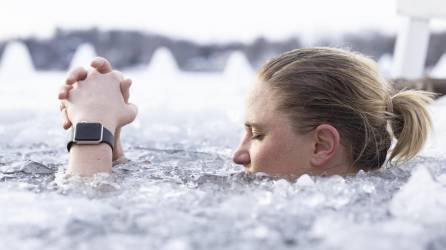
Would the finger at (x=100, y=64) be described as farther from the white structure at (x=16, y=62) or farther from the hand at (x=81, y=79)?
the white structure at (x=16, y=62)

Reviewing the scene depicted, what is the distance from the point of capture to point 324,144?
1544 millimetres

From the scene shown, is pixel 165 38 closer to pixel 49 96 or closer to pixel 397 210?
pixel 49 96

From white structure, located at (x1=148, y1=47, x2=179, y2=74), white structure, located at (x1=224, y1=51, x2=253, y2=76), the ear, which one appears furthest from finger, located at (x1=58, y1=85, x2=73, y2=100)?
white structure, located at (x1=224, y1=51, x2=253, y2=76)

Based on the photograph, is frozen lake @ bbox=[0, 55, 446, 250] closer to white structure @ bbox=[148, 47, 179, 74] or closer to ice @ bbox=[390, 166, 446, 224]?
ice @ bbox=[390, 166, 446, 224]

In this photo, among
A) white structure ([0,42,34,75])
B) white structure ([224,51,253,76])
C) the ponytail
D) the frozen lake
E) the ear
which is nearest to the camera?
the frozen lake

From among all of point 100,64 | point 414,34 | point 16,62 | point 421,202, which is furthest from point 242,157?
point 16,62

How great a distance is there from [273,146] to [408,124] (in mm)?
375

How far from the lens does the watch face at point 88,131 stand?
1.56 metres

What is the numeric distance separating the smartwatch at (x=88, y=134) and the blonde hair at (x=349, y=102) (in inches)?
17.0

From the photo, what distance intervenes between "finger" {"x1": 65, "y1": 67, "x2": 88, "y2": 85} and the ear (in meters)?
0.63

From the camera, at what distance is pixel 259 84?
63.4 inches

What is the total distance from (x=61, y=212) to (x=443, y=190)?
690 mm

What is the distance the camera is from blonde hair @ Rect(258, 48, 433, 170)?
5.05ft

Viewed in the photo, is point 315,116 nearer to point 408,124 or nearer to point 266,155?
point 266,155
